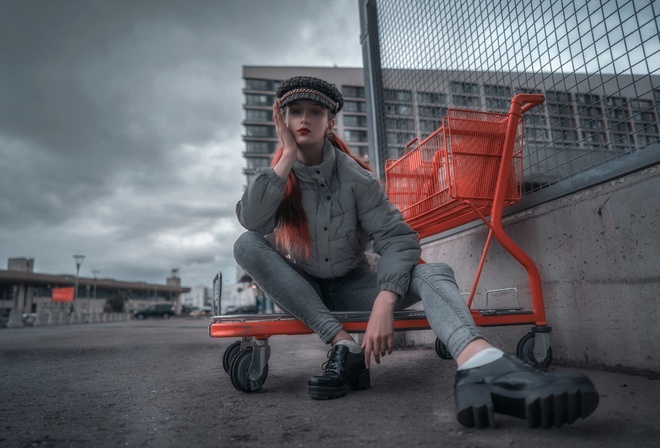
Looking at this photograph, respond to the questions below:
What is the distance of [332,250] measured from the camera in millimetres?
2193

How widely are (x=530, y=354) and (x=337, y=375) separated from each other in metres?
1.19

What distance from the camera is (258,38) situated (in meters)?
14.4

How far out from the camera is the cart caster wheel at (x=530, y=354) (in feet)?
7.25

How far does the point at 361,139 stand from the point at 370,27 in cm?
5210

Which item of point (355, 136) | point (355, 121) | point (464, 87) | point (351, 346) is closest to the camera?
point (351, 346)

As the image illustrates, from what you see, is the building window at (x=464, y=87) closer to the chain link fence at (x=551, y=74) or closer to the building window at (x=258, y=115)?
the chain link fence at (x=551, y=74)

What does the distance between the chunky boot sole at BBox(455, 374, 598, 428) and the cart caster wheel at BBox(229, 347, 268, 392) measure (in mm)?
1104

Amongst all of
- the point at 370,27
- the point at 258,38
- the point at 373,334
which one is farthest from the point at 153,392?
the point at 258,38

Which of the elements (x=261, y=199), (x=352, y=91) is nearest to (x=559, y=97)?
(x=261, y=199)

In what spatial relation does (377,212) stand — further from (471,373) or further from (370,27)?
(370,27)

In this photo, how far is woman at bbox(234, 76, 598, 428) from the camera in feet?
5.43

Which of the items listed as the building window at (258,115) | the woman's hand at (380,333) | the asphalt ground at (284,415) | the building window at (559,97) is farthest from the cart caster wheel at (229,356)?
the building window at (258,115)

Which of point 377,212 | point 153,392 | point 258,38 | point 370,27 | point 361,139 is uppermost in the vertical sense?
point 361,139

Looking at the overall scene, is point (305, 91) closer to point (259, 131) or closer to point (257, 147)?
point (257, 147)
